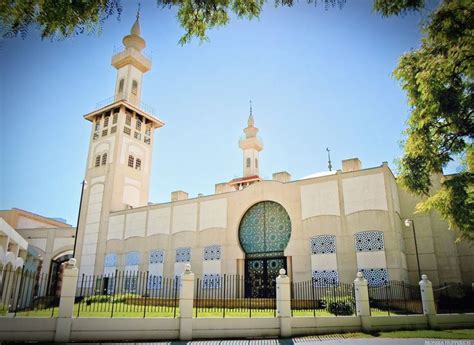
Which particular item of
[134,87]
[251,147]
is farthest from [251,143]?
[134,87]

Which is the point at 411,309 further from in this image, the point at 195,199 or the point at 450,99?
the point at 195,199

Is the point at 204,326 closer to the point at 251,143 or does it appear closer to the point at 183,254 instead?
the point at 183,254

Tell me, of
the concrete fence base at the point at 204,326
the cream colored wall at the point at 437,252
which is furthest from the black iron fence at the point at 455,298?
the concrete fence base at the point at 204,326

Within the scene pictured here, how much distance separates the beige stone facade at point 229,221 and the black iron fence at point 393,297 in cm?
60

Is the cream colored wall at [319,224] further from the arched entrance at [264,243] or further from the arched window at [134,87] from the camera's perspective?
the arched window at [134,87]

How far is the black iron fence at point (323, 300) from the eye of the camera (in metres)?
14.3

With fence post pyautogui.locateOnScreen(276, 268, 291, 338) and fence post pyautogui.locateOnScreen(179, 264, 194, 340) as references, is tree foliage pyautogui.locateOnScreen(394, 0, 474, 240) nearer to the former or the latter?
fence post pyautogui.locateOnScreen(276, 268, 291, 338)

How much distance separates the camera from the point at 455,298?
1703 centimetres

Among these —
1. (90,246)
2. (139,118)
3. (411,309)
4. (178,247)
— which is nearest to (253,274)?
(178,247)

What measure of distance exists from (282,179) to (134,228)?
12.3 metres

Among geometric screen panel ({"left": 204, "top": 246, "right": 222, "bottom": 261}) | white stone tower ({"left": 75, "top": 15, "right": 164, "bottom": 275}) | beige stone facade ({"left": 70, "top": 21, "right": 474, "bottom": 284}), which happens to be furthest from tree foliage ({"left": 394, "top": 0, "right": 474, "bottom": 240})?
white stone tower ({"left": 75, "top": 15, "right": 164, "bottom": 275})

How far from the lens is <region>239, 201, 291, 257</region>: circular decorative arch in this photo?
22.3 m

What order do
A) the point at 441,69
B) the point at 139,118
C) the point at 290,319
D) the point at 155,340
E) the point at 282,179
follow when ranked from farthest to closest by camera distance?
the point at 139,118
the point at 282,179
the point at 290,319
the point at 155,340
the point at 441,69

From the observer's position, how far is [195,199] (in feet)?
86.0
